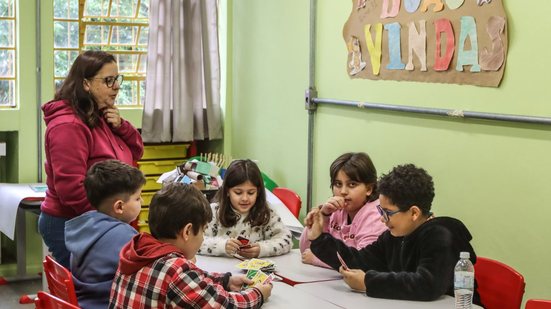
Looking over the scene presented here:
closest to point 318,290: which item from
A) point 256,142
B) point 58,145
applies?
point 58,145

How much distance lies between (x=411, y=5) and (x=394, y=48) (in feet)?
0.83

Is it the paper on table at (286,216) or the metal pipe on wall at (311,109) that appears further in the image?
the metal pipe on wall at (311,109)

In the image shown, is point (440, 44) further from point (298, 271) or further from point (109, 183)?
point (109, 183)

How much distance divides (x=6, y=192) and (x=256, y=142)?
1.71 m

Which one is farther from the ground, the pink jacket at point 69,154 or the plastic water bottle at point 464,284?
the pink jacket at point 69,154

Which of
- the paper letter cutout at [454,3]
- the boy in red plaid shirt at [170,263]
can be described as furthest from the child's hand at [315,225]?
the paper letter cutout at [454,3]

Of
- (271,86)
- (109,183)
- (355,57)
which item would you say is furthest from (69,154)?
(271,86)

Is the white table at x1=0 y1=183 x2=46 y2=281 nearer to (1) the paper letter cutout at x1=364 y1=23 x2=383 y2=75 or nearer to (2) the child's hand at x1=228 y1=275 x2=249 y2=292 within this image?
(1) the paper letter cutout at x1=364 y1=23 x2=383 y2=75

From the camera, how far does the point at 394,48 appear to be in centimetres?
416

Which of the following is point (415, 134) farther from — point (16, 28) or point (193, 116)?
point (16, 28)

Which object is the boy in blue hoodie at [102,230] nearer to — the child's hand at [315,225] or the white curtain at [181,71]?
the child's hand at [315,225]

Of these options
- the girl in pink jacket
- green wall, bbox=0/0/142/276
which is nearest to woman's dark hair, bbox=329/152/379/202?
the girl in pink jacket

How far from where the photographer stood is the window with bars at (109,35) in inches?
224

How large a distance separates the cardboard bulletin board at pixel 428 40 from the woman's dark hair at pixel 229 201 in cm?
96
